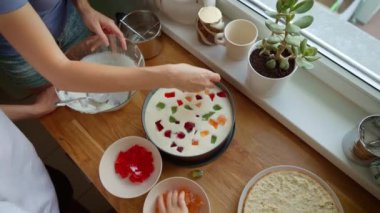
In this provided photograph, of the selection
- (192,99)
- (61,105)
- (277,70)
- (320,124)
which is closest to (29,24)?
(61,105)

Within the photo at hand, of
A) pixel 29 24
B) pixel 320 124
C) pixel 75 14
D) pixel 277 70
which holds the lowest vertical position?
pixel 320 124

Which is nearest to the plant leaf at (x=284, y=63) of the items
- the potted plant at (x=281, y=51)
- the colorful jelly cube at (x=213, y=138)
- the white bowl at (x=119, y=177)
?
the potted plant at (x=281, y=51)

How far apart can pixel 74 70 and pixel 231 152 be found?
1.23 ft

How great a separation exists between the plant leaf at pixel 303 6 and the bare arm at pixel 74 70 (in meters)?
0.20

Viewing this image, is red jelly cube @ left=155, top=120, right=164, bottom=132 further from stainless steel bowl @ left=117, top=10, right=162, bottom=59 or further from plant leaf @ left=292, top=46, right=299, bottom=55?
plant leaf @ left=292, top=46, right=299, bottom=55

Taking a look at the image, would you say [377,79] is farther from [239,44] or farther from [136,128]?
[136,128]

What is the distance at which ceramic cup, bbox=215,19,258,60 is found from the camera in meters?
0.80

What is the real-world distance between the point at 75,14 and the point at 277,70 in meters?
0.55

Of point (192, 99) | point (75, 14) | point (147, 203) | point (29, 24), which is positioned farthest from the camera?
point (75, 14)

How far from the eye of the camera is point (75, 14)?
919mm

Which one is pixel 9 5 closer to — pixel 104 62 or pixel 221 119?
pixel 104 62

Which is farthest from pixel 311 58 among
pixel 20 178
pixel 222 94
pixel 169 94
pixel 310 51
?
pixel 20 178

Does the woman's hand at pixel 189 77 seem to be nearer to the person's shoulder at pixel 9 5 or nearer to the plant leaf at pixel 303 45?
the plant leaf at pixel 303 45

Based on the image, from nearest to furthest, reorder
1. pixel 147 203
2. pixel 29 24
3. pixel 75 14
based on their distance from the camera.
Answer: pixel 29 24 → pixel 147 203 → pixel 75 14
